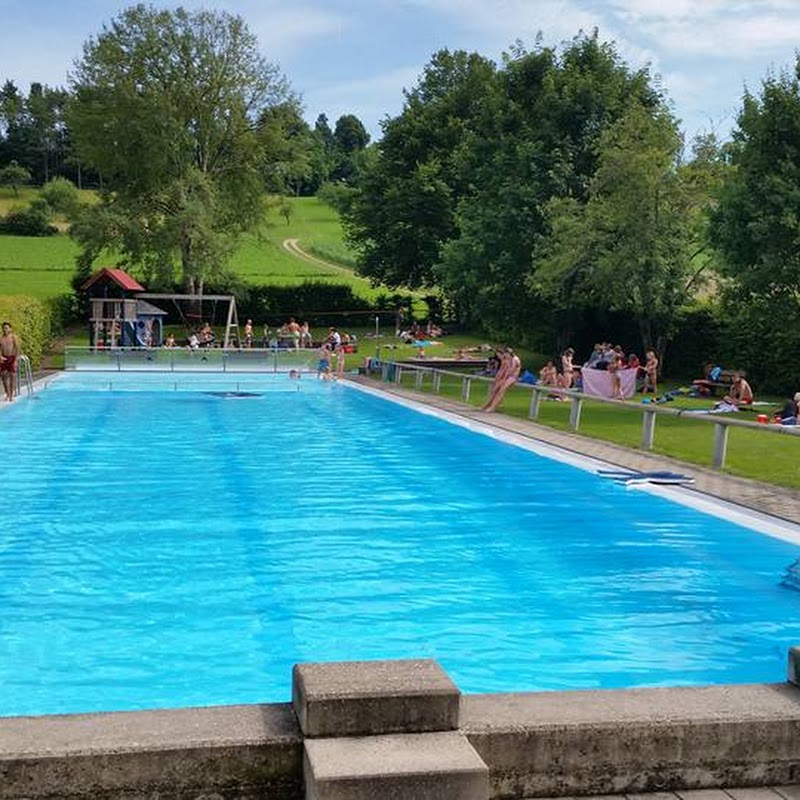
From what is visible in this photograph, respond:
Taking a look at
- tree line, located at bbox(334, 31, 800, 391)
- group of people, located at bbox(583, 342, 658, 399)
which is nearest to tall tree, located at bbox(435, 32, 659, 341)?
tree line, located at bbox(334, 31, 800, 391)

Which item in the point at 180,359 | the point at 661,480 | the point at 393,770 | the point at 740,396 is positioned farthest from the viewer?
the point at 180,359

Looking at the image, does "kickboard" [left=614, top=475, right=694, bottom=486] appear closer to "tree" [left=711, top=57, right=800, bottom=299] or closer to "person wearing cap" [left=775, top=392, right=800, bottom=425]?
"person wearing cap" [left=775, top=392, right=800, bottom=425]

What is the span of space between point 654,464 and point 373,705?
10674 millimetres

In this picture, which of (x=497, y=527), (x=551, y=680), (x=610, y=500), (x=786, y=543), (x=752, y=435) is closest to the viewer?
(x=551, y=680)

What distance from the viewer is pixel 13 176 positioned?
10794 cm

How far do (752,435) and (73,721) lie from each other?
53.0 feet

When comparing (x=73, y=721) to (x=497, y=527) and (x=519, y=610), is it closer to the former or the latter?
(x=519, y=610)

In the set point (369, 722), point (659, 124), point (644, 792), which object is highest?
point (659, 124)

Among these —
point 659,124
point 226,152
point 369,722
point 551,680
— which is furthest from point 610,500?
point 226,152

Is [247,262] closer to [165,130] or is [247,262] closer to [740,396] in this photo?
[165,130]

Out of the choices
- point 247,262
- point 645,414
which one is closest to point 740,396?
point 645,414

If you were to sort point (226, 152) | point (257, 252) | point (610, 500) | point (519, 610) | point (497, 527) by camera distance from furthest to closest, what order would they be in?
point (257, 252), point (226, 152), point (610, 500), point (497, 527), point (519, 610)

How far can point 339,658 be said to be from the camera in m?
6.59

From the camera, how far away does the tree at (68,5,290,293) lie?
150 ft
